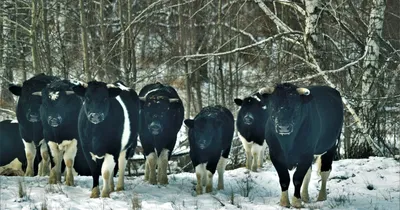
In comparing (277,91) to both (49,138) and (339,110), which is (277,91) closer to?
(339,110)

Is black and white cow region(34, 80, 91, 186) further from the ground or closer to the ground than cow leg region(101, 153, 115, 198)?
further from the ground

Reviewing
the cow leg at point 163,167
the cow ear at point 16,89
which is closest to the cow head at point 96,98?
the cow leg at point 163,167

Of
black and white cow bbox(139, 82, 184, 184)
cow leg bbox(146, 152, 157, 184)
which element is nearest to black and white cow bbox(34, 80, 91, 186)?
black and white cow bbox(139, 82, 184, 184)

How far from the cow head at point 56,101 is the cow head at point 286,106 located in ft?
11.1

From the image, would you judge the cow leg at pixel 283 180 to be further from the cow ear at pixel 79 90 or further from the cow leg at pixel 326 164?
the cow ear at pixel 79 90

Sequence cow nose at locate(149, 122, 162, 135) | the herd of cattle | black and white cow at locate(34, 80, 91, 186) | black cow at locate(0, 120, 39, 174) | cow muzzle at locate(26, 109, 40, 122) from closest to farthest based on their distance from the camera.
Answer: the herd of cattle → black and white cow at locate(34, 80, 91, 186) → cow nose at locate(149, 122, 162, 135) → cow muzzle at locate(26, 109, 40, 122) → black cow at locate(0, 120, 39, 174)

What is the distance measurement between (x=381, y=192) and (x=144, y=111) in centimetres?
453

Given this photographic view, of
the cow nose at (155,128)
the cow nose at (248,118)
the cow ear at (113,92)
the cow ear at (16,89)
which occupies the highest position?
the cow ear at (16,89)

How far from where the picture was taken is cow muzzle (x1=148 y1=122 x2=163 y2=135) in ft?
32.1

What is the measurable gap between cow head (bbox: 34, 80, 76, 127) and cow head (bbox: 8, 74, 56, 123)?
0.56m

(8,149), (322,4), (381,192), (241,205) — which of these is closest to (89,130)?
(241,205)

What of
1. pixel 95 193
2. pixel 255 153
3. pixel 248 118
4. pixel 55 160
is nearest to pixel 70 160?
pixel 55 160

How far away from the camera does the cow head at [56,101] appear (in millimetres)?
9164

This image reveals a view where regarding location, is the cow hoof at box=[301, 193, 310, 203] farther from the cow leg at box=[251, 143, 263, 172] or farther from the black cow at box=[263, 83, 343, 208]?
the cow leg at box=[251, 143, 263, 172]
